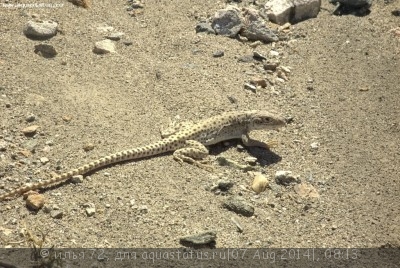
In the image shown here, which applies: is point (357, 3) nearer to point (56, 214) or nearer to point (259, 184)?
point (259, 184)

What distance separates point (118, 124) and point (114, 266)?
2632mm

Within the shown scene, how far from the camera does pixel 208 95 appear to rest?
8820mm

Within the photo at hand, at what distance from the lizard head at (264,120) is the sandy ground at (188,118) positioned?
0.33 m

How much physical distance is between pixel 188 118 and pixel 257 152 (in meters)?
1.19

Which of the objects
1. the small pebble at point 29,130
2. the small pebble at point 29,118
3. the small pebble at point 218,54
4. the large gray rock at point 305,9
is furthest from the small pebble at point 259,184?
the large gray rock at point 305,9

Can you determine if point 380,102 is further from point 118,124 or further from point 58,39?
point 58,39

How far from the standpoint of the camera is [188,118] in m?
8.37

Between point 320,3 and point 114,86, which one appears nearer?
point 114,86

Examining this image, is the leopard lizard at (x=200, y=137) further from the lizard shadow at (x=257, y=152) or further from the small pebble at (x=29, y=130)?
the small pebble at (x=29, y=130)

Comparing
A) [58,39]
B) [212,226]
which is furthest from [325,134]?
[58,39]

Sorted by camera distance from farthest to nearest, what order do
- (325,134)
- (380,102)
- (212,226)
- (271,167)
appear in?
(380,102)
(325,134)
(271,167)
(212,226)

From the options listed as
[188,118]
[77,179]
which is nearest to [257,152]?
[188,118]

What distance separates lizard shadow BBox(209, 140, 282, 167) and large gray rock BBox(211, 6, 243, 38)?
282cm

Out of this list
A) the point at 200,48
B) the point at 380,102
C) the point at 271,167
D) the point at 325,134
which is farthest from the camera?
the point at 200,48
